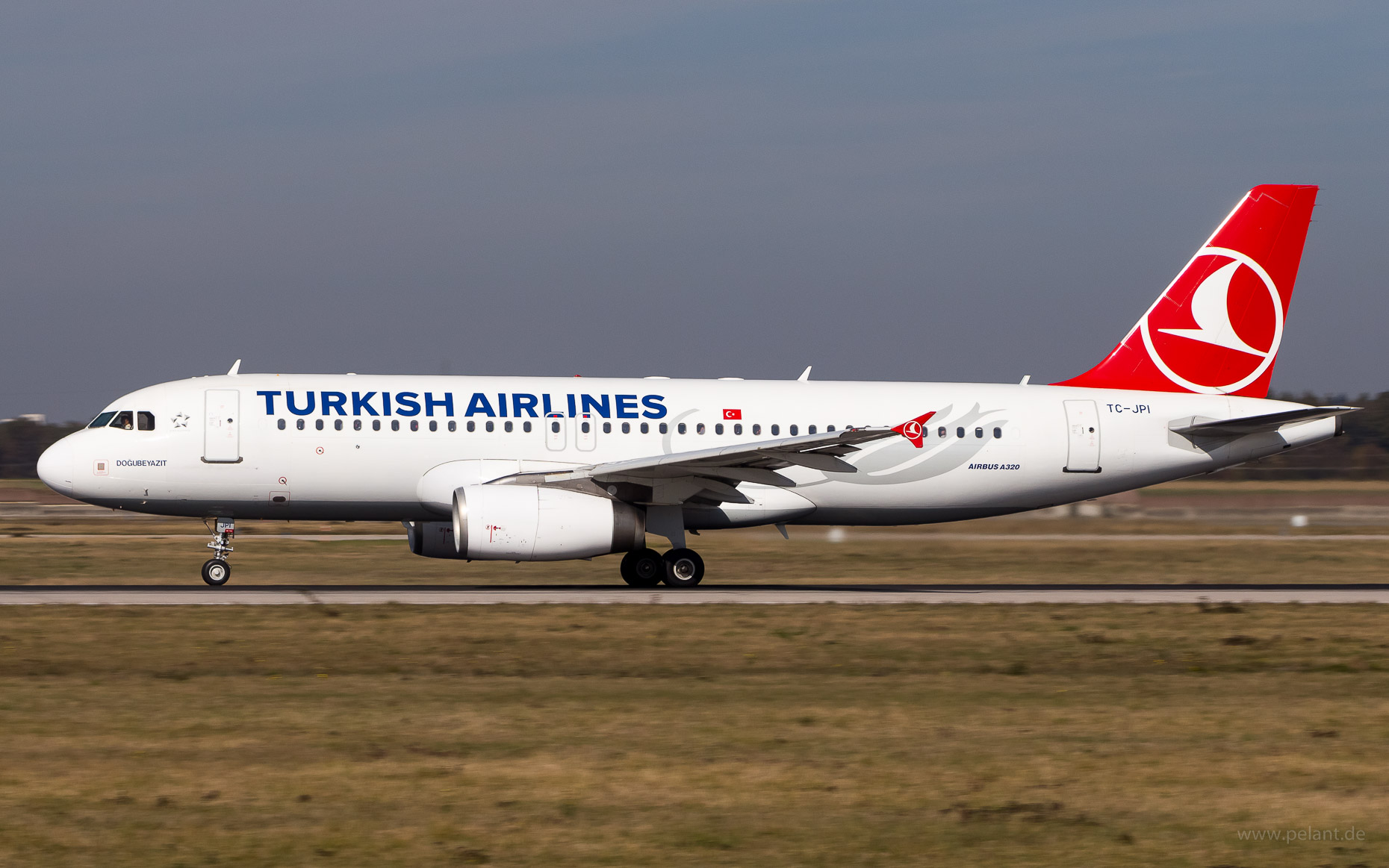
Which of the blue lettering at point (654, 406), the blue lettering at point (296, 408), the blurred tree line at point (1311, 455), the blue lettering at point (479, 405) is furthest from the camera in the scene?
the blurred tree line at point (1311, 455)

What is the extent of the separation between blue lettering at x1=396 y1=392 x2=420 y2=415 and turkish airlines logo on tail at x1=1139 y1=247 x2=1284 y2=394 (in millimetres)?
14054

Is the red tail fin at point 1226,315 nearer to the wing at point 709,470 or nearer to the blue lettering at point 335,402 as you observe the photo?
the wing at point 709,470

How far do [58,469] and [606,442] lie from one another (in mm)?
8970

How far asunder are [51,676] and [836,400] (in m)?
15.4

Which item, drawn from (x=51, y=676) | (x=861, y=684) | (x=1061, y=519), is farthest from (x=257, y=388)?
(x=1061, y=519)

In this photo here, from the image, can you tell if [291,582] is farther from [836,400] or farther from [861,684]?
[861,684]

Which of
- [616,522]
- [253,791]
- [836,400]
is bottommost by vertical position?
[253,791]

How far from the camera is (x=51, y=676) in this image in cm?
1390

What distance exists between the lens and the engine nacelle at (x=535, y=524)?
22141 millimetres

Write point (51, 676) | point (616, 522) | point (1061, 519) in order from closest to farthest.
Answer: point (51, 676) → point (616, 522) → point (1061, 519)

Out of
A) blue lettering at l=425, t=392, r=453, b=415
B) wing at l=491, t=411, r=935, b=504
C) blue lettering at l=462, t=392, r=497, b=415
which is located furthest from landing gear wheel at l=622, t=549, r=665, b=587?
blue lettering at l=425, t=392, r=453, b=415

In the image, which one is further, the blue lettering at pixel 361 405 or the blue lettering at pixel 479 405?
the blue lettering at pixel 479 405

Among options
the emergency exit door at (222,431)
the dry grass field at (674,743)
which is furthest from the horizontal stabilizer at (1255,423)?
the emergency exit door at (222,431)

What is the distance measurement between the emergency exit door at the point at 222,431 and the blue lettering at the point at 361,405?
6.08 feet
